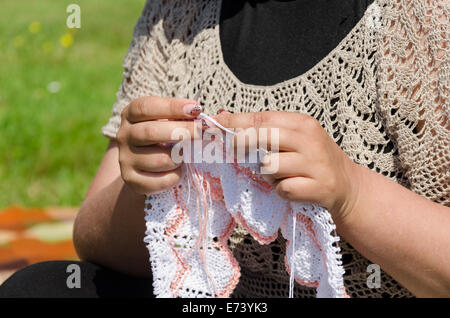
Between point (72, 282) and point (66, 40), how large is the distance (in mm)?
3431

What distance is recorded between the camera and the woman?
2.67 ft

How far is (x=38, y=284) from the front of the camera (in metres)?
1.08

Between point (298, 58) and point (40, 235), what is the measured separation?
3.94 feet

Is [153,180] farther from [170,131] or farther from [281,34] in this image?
[281,34]

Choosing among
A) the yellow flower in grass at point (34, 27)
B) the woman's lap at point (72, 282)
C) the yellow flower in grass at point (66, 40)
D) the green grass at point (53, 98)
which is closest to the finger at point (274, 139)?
the woman's lap at point (72, 282)

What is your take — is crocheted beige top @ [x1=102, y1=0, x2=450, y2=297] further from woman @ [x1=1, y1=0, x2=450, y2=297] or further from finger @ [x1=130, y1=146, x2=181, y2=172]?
finger @ [x1=130, y1=146, x2=181, y2=172]

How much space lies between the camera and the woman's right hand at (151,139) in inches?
32.5

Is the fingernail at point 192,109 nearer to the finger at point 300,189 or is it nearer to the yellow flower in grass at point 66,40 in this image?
the finger at point 300,189

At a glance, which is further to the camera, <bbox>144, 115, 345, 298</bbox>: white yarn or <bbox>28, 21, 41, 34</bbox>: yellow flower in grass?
<bbox>28, 21, 41, 34</bbox>: yellow flower in grass

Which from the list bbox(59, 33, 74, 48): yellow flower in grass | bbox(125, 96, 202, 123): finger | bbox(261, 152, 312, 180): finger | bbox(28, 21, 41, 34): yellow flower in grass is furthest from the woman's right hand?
bbox(28, 21, 41, 34): yellow flower in grass

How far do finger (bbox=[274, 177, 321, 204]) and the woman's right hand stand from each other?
154 mm
